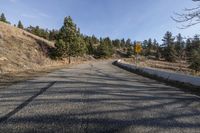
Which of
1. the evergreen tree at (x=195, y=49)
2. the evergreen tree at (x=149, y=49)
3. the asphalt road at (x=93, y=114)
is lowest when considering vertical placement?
the asphalt road at (x=93, y=114)

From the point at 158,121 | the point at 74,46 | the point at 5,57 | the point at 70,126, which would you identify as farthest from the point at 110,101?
the point at 74,46

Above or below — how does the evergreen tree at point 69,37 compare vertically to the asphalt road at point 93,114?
above

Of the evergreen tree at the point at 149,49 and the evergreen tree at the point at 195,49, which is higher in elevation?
the evergreen tree at the point at 149,49

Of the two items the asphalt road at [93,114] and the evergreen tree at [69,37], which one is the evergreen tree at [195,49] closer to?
the asphalt road at [93,114]

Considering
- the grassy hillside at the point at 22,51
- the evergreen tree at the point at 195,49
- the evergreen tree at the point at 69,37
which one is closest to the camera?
the evergreen tree at the point at 195,49

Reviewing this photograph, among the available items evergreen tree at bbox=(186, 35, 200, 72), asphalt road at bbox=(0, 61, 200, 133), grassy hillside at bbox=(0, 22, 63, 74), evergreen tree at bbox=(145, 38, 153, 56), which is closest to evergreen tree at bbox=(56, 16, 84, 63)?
grassy hillside at bbox=(0, 22, 63, 74)

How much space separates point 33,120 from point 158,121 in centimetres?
282

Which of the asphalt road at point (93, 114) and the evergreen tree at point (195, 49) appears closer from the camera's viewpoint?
the asphalt road at point (93, 114)

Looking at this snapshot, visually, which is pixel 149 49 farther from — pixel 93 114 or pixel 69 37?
pixel 93 114

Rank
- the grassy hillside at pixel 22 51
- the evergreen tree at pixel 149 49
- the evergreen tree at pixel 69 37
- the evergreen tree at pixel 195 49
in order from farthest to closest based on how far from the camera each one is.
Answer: the evergreen tree at pixel 149 49 → the evergreen tree at pixel 69 37 → the grassy hillside at pixel 22 51 → the evergreen tree at pixel 195 49

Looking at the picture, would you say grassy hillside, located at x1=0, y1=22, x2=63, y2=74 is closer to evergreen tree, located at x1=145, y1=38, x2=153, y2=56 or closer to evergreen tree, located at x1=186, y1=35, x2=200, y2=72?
evergreen tree, located at x1=186, y1=35, x2=200, y2=72

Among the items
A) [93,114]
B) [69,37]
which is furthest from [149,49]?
[93,114]

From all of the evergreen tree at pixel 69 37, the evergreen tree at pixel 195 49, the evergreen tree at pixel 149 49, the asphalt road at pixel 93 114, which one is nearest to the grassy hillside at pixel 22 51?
the evergreen tree at pixel 69 37

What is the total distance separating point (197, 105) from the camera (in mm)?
8062
